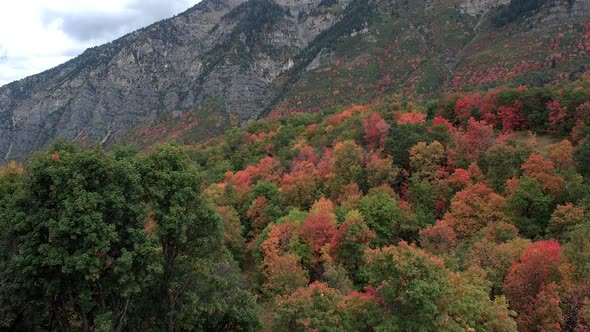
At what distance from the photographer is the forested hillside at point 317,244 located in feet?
54.5

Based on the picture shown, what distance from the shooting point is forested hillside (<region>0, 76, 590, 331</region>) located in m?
16.6

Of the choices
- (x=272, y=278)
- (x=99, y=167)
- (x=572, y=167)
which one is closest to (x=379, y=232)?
(x=272, y=278)

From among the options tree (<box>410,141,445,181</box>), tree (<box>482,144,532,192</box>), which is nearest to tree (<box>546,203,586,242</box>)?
tree (<box>482,144,532,192</box>)

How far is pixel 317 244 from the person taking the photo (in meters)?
39.7

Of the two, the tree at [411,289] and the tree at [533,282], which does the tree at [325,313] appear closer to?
the tree at [411,289]

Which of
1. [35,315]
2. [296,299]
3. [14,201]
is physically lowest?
[296,299]

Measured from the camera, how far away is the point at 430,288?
19078 mm

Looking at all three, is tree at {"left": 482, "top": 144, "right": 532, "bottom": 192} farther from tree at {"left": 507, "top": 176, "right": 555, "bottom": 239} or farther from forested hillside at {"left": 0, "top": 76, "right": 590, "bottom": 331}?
tree at {"left": 507, "top": 176, "right": 555, "bottom": 239}

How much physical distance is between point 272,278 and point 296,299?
10.8 meters

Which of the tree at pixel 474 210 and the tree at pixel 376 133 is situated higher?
the tree at pixel 376 133

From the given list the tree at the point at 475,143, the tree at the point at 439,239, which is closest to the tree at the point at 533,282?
the tree at the point at 439,239

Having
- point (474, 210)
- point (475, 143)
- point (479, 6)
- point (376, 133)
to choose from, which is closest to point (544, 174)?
point (474, 210)

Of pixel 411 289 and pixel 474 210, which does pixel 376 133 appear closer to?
pixel 474 210

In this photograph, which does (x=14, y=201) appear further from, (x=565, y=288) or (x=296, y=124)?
(x=296, y=124)
